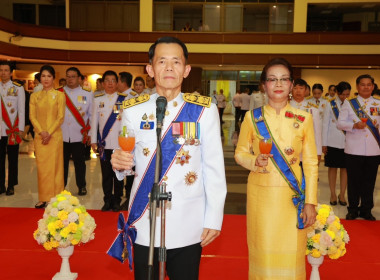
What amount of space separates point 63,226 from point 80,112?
10.7 feet

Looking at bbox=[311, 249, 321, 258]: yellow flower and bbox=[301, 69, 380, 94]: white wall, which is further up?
bbox=[301, 69, 380, 94]: white wall

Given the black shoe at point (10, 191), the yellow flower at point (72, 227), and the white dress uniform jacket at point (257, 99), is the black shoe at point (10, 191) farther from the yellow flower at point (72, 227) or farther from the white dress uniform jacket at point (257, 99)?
the white dress uniform jacket at point (257, 99)

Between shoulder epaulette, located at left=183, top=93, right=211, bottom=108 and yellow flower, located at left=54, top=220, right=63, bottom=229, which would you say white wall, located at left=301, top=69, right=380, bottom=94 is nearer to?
yellow flower, located at left=54, top=220, right=63, bottom=229

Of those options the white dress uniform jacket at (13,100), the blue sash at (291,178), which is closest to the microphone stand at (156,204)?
the blue sash at (291,178)

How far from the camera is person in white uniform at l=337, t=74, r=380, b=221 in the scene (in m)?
5.25

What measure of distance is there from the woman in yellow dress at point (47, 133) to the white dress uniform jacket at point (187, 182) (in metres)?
3.65

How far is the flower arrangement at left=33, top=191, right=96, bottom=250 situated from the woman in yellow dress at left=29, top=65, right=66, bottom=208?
6.78 ft

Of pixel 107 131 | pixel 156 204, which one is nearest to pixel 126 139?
pixel 156 204

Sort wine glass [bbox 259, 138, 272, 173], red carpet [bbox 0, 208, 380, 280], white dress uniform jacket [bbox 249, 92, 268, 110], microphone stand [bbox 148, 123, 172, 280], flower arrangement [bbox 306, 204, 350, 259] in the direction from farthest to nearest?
white dress uniform jacket [bbox 249, 92, 268, 110]
red carpet [bbox 0, 208, 380, 280]
flower arrangement [bbox 306, 204, 350, 259]
wine glass [bbox 259, 138, 272, 173]
microphone stand [bbox 148, 123, 172, 280]

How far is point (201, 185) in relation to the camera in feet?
7.13

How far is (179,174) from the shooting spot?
83.2 inches

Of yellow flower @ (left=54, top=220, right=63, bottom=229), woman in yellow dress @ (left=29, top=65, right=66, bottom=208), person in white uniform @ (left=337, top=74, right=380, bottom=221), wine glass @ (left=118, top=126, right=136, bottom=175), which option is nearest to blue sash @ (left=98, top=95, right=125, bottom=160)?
woman in yellow dress @ (left=29, top=65, right=66, bottom=208)

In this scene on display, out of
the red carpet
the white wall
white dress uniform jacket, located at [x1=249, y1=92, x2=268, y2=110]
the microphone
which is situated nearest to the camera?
the microphone

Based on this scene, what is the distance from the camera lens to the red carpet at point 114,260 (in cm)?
365
